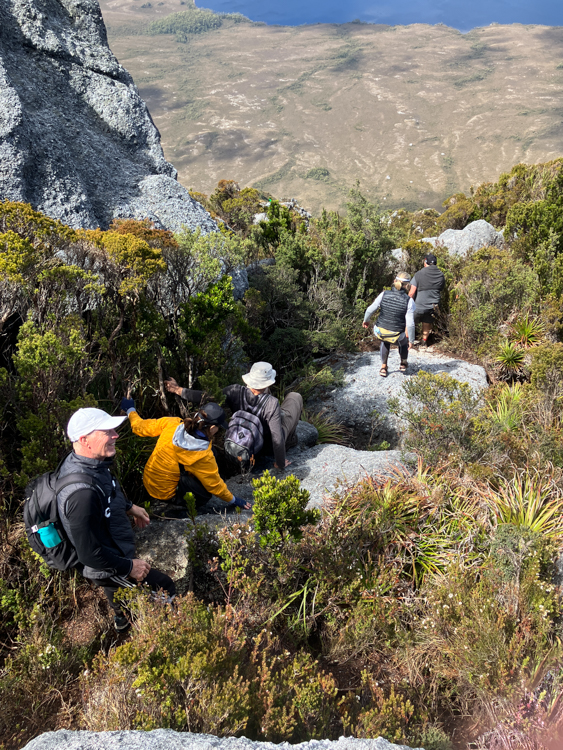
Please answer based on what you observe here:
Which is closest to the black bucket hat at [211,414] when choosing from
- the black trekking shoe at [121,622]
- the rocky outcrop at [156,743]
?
the black trekking shoe at [121,622]

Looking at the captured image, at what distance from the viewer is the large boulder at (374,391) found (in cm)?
673

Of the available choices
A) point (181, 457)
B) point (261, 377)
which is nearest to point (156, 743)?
point (181, 457)

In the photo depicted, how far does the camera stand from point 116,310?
15.2 feet

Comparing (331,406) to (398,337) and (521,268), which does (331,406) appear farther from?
(521,268)

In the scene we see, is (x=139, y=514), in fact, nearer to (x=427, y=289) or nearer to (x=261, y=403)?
(x=261, y=403)

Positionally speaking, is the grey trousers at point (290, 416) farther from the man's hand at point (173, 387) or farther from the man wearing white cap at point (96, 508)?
the man wearing white cap at point (96, 508)

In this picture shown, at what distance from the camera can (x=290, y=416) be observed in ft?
18.1

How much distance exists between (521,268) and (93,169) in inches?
308

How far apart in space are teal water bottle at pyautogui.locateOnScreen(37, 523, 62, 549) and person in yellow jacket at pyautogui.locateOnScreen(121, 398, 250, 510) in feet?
4.15

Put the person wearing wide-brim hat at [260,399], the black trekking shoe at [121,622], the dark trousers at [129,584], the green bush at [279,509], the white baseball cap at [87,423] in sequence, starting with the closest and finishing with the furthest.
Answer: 1. the white baseball cap at [87,423]
2. the dark trousers at [129,584]
3. the black trekking shoe at [121,622]
4. the green bush at [279,509]
5. the person wearing wide-brim hat at [260,399]

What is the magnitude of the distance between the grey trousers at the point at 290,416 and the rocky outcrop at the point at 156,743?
10.8 ft

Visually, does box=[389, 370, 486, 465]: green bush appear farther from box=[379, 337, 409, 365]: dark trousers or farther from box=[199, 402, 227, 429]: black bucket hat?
box=[199, 402, 227, 429]: black bucket hat

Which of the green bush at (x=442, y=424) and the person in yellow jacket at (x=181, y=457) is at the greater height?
the person in yellow jacket at (x=181, y=457)

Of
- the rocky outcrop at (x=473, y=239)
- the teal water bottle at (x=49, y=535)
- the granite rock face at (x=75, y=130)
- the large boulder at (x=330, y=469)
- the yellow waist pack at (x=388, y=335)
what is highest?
the granite rock face at (x=75, y=130)
